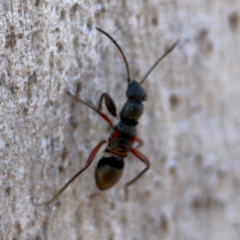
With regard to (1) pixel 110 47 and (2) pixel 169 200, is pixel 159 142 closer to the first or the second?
(2) pixel 169 200

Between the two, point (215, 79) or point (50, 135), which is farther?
point (215, 79)

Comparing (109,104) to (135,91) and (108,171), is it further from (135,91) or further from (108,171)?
(108,171)

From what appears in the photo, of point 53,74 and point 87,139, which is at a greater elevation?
point 53,74

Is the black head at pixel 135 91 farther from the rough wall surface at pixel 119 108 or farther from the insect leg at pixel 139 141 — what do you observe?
the insect leg at pixel 139 141

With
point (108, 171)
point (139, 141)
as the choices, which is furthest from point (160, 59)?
point (108, 171)

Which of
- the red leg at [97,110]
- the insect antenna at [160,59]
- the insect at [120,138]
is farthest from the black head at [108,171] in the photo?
the insect antenna at [160,59]

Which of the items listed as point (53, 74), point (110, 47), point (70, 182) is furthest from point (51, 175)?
point (110, 47)
